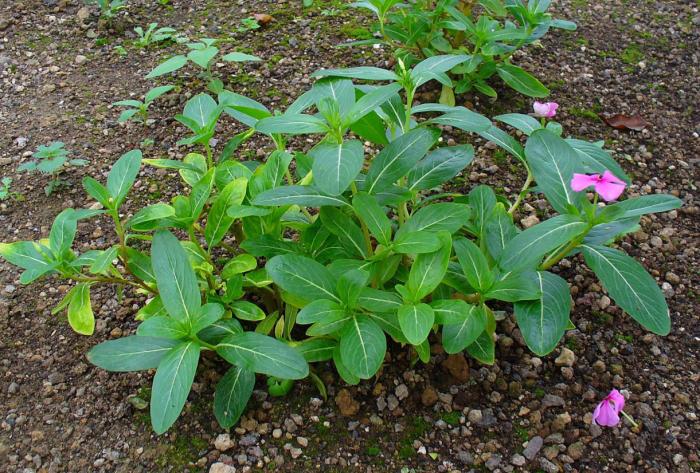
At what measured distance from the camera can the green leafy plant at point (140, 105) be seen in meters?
2.88

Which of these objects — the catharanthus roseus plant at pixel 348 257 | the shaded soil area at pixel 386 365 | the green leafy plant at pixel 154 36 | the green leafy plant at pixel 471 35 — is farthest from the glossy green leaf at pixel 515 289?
the green leafy plant at pixel 154 36

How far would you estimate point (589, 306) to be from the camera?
7.47ft

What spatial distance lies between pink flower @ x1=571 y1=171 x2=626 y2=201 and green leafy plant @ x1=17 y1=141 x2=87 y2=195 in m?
2.04

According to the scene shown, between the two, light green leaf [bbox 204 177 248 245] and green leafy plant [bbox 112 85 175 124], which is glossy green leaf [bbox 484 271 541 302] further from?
green leafy plant [bbox 112 85 175 124]

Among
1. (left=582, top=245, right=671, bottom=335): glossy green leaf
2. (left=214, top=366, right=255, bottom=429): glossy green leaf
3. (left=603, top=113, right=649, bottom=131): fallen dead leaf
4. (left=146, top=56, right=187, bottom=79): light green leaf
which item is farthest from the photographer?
(left=603, top=113, right=649, bottom=131): fallen dead leaf

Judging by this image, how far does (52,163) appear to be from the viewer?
269cm

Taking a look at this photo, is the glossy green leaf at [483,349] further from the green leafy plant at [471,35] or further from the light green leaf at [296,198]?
the green leafy plant at [471,35]

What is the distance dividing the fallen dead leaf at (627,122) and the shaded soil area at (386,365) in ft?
0.16

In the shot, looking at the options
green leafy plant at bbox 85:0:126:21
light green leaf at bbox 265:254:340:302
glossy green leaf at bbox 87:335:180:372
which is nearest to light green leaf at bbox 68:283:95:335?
glossy green leaf at bbox 87:335:180:372

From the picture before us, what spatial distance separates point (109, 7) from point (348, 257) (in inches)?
104

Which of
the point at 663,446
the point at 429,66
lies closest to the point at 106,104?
the point at 429,66

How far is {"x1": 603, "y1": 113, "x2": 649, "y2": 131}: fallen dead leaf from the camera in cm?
304

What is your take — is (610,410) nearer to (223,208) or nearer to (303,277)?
(303,277)

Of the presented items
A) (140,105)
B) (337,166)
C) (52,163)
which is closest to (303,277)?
(337,166)
